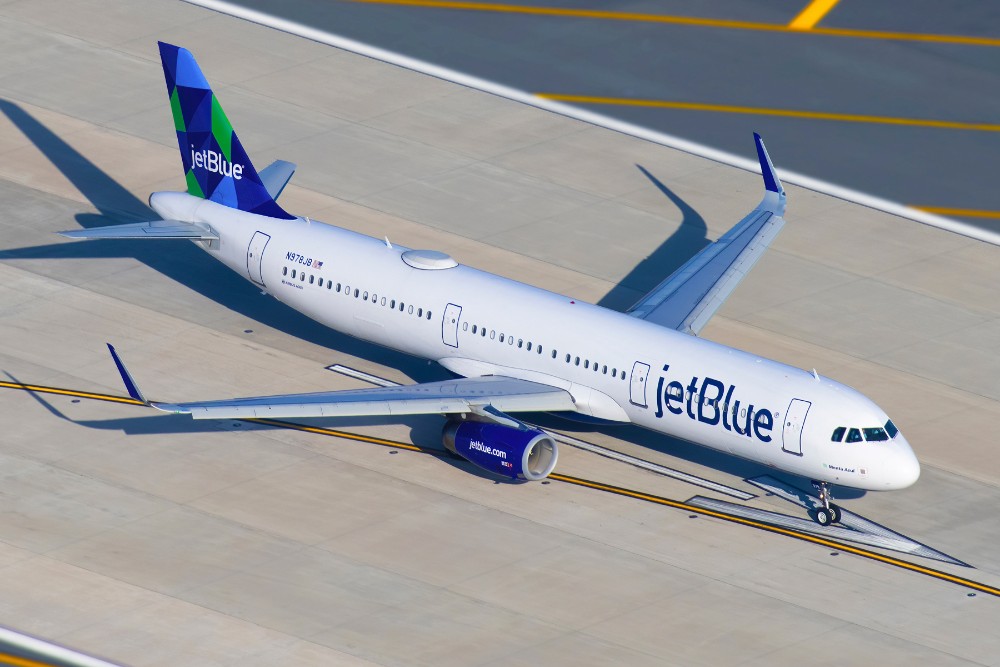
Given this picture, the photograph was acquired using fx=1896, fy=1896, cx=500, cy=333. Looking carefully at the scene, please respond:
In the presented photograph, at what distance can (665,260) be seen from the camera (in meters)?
64.0

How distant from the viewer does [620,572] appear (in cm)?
4753

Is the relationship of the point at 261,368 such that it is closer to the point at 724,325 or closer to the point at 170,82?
the point at 170,82

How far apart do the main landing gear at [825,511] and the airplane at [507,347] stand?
38 millimetres

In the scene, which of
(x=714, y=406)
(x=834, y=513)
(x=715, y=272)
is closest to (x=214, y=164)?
(x=715, y=272)

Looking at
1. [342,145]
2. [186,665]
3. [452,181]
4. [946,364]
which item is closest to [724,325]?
[946,364]

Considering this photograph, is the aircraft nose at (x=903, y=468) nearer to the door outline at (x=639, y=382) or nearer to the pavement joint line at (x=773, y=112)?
the door outline at (x=639, y=382)

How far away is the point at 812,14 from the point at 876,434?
123ft

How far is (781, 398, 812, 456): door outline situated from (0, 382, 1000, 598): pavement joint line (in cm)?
227

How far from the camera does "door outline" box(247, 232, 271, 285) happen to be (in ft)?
186

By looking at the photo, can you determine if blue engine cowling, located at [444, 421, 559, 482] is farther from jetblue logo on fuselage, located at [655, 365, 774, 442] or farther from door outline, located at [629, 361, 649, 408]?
jetblue logo on fuselage, located at [655, 365, 774, 442]

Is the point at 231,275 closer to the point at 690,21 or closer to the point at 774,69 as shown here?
the point at 774,69

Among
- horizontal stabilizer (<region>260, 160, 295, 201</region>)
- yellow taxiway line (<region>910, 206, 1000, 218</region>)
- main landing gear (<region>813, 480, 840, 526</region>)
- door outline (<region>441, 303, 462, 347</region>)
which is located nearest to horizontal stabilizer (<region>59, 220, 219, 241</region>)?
horizontal stabilizer (<region>260, 160, 295, 201</region>)

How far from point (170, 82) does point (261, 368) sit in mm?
9480

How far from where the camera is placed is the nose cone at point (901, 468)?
161 ft
